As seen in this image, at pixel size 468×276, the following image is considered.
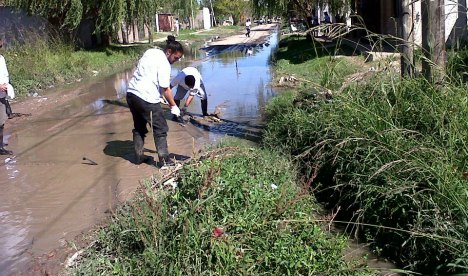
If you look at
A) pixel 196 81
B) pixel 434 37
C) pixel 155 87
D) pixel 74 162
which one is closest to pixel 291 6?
pixel 196 81

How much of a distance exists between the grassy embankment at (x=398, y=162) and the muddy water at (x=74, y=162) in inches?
58.5

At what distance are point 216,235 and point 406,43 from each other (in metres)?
3.08

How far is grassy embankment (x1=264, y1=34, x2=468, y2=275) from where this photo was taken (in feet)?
12.3

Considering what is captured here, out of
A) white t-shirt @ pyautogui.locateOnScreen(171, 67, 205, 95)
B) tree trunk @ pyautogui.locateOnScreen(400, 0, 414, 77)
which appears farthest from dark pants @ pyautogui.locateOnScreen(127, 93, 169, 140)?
white t-shirt @ pyautogui.locateOnScreen(171, 67, 205, 95)

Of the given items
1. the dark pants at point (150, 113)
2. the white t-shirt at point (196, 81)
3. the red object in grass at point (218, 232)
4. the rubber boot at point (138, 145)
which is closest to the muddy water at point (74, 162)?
the rubber boot at point (138, 145)

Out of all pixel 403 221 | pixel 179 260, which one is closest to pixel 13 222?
pixel 179 260

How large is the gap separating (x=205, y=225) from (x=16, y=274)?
1766 millimetres

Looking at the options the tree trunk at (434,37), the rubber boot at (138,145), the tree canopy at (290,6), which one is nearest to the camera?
the tree trunk at (434,37)

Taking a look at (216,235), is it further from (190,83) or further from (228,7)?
(228,7)

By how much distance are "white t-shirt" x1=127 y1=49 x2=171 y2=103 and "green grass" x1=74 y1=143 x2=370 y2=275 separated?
253 cm

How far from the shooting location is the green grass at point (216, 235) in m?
3.37

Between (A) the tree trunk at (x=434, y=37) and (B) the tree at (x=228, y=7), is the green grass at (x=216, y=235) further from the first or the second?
(B) the tree at (x=228, y=7)

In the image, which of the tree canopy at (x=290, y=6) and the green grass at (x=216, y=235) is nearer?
the green grass at (x=216, y=235)

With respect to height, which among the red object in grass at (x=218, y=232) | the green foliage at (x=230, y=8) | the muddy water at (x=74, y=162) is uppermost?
the green foliage at (x=230, y=8)
